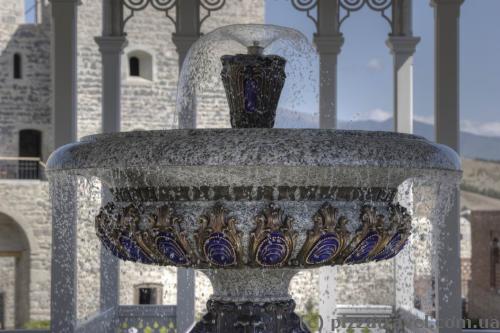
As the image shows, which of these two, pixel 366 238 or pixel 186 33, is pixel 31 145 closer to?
pixel 186 33

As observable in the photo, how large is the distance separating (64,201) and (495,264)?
52.1 feet

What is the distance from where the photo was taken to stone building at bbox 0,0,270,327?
21.3 m

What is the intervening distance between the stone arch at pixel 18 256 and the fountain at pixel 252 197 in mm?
18800

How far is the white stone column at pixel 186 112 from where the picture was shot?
808cm

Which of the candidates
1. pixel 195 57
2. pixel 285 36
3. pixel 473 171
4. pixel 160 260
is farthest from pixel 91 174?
pixel 473 171

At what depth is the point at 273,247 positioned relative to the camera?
11.0 ft

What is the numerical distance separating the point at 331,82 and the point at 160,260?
4.77 m

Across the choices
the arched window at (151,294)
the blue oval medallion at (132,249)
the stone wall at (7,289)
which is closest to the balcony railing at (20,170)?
the stone wall at (7,289)

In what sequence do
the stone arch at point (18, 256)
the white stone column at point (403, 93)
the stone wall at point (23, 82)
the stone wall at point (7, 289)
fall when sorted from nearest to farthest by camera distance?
the white stone column at point (403, 93), the stone arch at point (18, 256), the stone wall at point (7, 289), the stone wall at point (23, 82)

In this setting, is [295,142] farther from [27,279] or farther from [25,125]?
[25,125]

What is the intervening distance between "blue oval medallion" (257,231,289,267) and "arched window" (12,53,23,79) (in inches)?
919

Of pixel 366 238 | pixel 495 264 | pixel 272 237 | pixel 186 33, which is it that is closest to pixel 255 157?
pixel 272 237

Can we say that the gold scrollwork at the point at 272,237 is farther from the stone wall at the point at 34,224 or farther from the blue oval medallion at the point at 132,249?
the stone wall at the point at 34,224

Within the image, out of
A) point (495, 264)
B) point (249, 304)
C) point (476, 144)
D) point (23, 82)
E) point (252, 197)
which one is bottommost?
point (495, 264)
